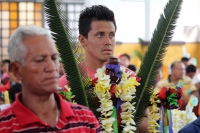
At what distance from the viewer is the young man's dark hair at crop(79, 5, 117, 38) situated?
4.21m

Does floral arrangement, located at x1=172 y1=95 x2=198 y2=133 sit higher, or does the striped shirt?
the striped shirt

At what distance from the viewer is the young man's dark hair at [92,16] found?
421cm

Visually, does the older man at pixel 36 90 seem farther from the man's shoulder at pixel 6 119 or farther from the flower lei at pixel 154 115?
the flower lei at pixel 154 115

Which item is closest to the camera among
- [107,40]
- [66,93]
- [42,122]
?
[42,122]

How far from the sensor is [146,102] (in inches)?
165

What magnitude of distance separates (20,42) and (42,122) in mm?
340

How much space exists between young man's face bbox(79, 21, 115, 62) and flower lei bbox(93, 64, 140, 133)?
0.27m

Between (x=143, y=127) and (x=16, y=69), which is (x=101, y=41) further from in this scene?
(x=16, y=69)

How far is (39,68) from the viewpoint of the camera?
8.02 ft

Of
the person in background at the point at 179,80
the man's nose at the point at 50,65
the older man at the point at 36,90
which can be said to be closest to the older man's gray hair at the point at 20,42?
the older man at the point at 36,90

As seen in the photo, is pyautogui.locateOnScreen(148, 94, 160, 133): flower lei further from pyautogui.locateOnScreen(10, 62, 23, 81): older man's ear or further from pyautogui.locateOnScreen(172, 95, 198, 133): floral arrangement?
pyautogui.locateOnScreen(172, 95, 198, 133): floral arrangement

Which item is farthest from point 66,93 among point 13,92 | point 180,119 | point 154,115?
point 180,119

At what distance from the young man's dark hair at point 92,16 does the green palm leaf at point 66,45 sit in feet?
1.26

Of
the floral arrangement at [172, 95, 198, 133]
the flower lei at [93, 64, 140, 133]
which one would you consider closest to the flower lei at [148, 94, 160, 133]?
the flower lei at [93, 64, 140, 133]
